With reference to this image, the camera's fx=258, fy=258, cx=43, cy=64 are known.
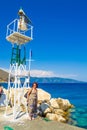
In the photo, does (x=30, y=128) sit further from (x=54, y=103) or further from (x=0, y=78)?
(x=0, y=78)

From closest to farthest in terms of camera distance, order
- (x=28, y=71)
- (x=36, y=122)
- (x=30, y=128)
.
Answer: (x=30, y=128)
(x=36, y=122)
(x=28, y=71)

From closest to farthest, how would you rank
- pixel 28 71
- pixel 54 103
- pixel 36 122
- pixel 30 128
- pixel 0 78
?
pixel 30 128 < pixel 36 122 < pixel 28 71 < pixel 54 103 < pixel 0 78

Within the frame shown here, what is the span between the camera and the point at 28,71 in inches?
747

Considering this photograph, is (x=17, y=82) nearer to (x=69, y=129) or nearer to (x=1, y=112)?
(x=1, y=112)

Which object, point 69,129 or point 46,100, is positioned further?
point 46,100

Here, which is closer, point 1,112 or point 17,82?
point 17,82

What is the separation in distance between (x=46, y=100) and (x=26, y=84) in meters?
11.8

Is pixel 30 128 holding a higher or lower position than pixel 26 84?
lower

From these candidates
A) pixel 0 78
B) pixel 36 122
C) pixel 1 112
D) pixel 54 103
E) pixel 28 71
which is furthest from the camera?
→ pixel 0 78

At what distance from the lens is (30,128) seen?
16453 millimetres

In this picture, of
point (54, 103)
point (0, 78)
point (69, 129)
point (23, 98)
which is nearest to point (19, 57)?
point (23, 98)

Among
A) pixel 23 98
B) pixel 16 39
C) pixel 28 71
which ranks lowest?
pixel 23 98

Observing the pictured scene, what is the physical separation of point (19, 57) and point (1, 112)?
4.76 m

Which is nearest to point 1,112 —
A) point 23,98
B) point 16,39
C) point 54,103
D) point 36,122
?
point 23,98
